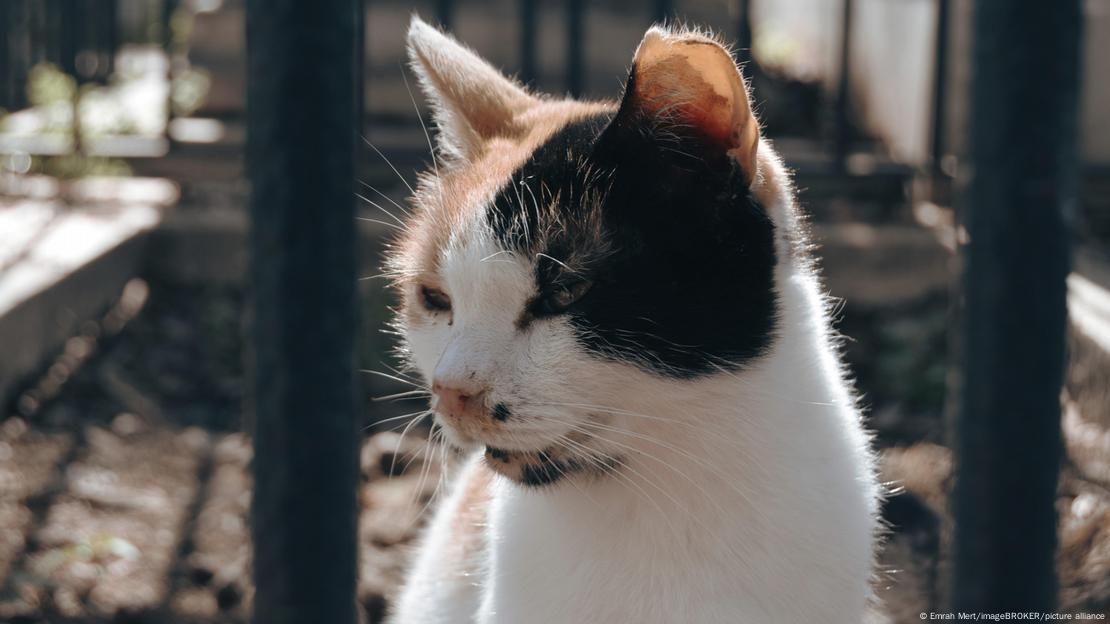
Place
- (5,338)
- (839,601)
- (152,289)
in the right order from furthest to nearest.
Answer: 1. (152,289)
2. (5,338)
3. (839,601)

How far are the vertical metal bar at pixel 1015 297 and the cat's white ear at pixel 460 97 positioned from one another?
1183 millimetres

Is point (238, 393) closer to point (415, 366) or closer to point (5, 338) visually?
point (5, 338)

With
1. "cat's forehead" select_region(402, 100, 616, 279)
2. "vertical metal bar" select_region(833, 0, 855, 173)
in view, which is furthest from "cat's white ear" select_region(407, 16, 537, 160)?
"vertical metal bar" select_region(833, 0, 855, 173)

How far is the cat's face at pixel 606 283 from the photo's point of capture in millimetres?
1533

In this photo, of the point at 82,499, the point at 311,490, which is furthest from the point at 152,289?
the point at 311,490

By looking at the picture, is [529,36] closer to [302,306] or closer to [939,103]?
[939,103]

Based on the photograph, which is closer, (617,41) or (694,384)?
(694,384)

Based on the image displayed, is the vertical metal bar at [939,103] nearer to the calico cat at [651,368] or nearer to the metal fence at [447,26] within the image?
the metal fence at [447,26]

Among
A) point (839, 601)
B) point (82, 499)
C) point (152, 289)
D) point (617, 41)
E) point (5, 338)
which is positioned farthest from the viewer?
point (617, 41)

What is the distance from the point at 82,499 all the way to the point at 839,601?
227 centimetres

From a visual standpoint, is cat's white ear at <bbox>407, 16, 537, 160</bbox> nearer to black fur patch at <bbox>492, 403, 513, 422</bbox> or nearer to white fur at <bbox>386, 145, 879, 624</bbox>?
white fur at <bbox>386, 145, 879, 624</bbox>

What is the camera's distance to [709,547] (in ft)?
5.51

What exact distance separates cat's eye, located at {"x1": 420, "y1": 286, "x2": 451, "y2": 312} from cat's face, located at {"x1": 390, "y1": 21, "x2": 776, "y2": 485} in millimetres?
85

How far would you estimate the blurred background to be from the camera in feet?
9.45
